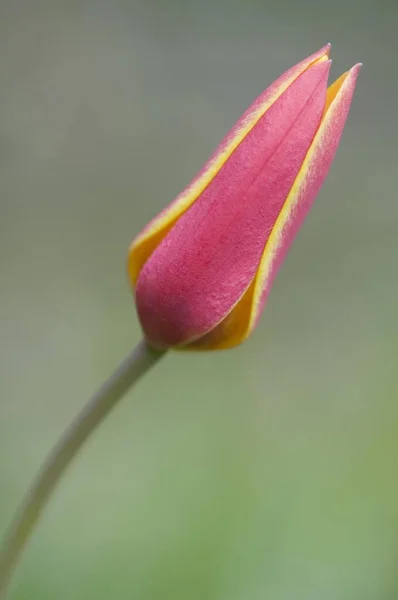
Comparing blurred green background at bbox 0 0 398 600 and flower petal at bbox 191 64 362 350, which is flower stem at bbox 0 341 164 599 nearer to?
flower petal at bbox 191 64 362 350

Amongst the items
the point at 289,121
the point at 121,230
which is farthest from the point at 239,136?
the point at 121,230

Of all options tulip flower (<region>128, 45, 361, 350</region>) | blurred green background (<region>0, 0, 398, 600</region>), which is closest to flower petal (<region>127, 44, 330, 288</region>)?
tulip flower (<region>128, 45, 361, 350</region>)

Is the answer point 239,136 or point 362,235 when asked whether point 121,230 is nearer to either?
point 362,235

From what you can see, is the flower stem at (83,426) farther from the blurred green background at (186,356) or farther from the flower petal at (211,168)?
the blurred green background at (186,356)

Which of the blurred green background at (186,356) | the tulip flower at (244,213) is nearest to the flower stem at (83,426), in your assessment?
the tulip flower at (244,213)

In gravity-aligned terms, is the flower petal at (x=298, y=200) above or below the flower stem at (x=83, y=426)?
above

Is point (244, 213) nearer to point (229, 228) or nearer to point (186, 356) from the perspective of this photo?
point (229, 228)

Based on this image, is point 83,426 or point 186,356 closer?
point 83,426

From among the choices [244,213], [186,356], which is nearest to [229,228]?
[244,213]
